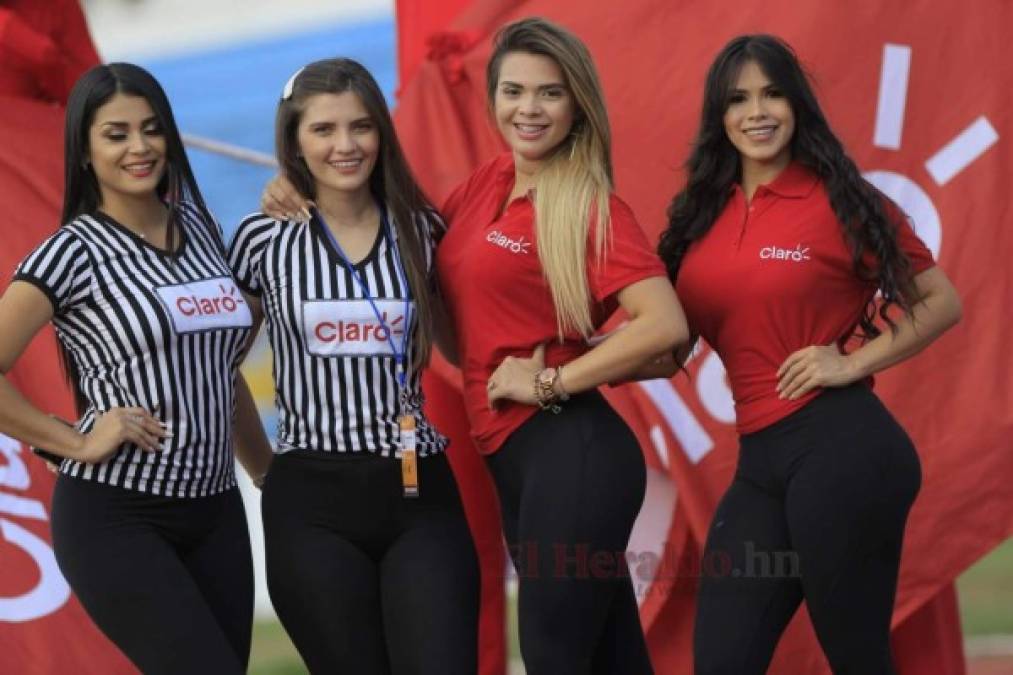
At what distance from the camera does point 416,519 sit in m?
3.34

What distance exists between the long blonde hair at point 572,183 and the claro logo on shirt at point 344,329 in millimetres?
316

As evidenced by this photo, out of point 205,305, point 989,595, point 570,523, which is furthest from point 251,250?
point 989,595

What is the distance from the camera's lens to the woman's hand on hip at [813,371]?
339 cm

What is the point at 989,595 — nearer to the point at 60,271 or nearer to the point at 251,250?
the point at 251,250

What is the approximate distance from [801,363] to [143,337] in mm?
1184

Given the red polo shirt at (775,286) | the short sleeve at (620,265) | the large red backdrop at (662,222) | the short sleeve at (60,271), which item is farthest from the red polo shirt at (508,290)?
the large red backdrop at (662,222)

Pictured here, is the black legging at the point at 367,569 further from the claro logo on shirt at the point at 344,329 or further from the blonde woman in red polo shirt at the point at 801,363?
the blonde woman in red polo shirt at the point at 801,363

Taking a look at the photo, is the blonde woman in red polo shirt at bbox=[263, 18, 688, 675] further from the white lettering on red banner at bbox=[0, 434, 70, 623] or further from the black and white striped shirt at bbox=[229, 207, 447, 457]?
the white lettering on red banner at bbox=[0, 434, 70, 623]

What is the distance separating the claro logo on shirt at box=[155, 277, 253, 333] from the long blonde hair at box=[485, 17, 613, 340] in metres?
0.56

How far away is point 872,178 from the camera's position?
4.44 meters

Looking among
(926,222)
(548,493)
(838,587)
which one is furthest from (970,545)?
(548,493)

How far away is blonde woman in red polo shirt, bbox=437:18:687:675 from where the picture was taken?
327 centimetres

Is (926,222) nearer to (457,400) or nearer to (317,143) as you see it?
(457,400)

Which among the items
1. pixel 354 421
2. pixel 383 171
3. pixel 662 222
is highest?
pixel 383 171
